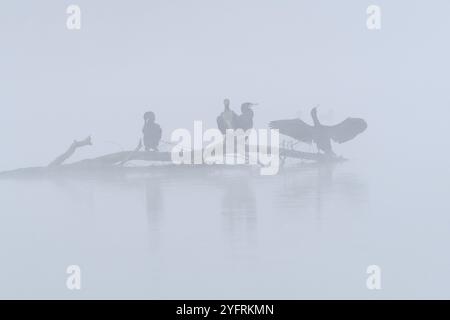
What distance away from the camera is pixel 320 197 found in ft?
21.3

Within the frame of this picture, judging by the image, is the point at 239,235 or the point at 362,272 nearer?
the point at 362,272

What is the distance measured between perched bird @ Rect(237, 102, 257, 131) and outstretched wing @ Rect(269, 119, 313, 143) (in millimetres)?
266

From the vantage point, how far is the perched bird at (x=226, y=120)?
26.0 feet

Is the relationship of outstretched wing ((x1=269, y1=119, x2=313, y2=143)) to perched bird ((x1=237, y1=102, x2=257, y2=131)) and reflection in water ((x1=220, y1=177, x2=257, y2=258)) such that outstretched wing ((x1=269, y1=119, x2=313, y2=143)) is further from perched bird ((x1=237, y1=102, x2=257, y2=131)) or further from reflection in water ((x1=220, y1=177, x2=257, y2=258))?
reflection in water ((x1=220, y1=177, x2=257, y2=258))

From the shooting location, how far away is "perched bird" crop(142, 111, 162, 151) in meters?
7.98

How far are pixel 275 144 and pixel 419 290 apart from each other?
362cm

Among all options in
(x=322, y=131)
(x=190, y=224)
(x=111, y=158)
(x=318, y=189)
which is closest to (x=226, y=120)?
(x=322, y=131)

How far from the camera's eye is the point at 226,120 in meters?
7.91

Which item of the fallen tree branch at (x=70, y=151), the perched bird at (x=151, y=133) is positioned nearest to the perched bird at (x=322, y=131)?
the perched bird at (x=151, y=133)

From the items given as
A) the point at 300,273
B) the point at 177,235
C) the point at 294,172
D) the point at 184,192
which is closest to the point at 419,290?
the point at 300,273

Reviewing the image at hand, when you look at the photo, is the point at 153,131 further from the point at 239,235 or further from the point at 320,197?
the point at 239,235

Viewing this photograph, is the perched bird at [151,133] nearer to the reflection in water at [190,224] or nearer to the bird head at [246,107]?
the reflection in water at [190,224]

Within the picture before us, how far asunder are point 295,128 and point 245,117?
0.61 meters

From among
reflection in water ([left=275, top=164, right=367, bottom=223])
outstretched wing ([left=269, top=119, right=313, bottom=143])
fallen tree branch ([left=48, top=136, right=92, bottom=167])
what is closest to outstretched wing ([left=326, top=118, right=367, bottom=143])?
outstretched wing ([left=269, top=119, right=313, bottom=143])
